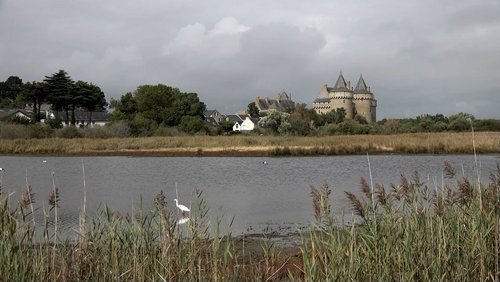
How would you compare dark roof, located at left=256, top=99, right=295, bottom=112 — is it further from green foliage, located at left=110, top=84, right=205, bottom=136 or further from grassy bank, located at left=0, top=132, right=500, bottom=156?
grassy bank, located at left=0, top=132, right=500, bottom=156

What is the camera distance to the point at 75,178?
22344 mm

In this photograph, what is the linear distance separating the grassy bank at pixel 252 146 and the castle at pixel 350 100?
239 feet

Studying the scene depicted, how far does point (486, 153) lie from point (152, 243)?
117 ft

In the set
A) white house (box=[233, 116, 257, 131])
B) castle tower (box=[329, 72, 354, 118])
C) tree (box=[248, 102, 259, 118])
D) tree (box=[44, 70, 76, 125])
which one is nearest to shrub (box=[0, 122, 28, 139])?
tree (box=[44, 70, 76, 125])

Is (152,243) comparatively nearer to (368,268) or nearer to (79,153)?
(368,268)

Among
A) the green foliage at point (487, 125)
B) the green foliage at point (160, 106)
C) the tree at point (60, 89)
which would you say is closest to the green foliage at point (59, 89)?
the tree at point (60, 89)

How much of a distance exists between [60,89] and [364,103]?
71.4 metres

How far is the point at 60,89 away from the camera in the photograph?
200ft

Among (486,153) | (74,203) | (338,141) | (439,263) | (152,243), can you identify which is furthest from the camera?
(338,141)

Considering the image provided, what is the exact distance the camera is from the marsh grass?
4.36 meters

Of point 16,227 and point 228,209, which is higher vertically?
point 16,227

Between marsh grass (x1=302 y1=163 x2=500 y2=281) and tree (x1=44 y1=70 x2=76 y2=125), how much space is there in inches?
2341

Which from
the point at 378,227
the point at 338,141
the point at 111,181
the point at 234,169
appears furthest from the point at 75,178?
the point at 338,141

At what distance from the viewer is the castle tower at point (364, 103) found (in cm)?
11519
